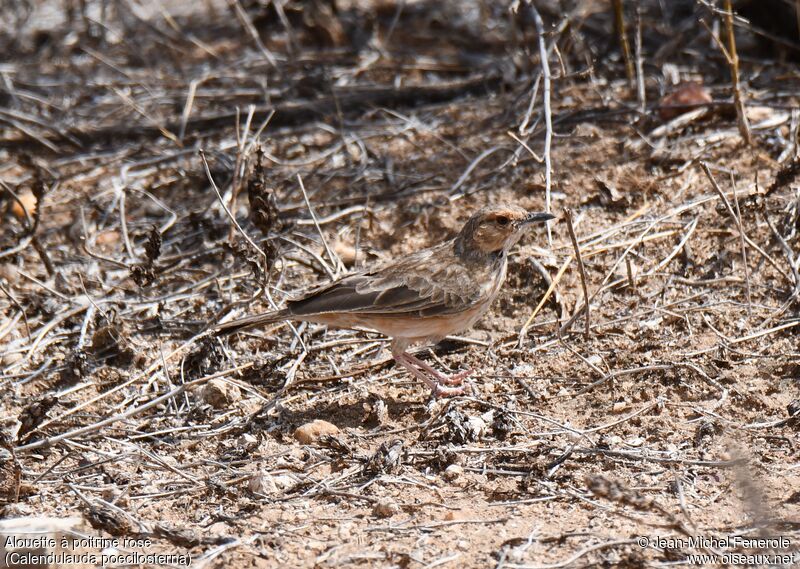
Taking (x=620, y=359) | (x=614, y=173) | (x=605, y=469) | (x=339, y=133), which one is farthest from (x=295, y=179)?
(x=605, y=469)

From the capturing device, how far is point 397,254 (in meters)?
6.59

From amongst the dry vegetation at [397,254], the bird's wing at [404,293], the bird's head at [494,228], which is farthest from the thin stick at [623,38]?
the bird's wing at [404,293]

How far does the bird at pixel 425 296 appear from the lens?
5.25 m

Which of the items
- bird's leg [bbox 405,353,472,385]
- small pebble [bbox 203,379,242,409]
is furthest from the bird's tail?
bird's leg [bbox 405,353,472,385]

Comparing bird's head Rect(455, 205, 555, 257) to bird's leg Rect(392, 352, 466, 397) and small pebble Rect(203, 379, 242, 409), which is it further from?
small pebble Rect(203, 379, 242, 409)

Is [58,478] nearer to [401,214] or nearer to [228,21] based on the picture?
[401,214]

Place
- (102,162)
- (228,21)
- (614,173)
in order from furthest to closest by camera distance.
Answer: (228,21) < (102,162) < (614,173)

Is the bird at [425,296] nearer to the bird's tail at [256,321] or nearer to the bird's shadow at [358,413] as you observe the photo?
the bird's tail at [256,321]

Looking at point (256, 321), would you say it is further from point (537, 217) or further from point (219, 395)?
point (537, 217)

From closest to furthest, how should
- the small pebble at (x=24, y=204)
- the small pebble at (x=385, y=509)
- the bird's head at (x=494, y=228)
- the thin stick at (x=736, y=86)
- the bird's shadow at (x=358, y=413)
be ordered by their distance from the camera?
the small pebble at (x=385, y=509) < the bird's shadow at (x=358, y=413) < the bird's head at (x=494, y=228) < the thin stick at (x=736, y=86) < the small pebble at (x=24, y=204)

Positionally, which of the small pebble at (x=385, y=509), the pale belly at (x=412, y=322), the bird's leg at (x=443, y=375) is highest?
the pale belly at (x=412, y=322)

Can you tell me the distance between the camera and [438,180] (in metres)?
7.11

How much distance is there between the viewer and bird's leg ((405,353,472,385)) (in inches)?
210

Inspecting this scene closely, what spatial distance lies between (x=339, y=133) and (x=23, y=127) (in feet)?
9.21
